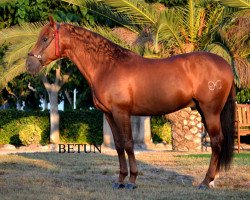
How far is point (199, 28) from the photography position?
63.8ft

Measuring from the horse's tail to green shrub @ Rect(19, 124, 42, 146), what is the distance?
54.5 feet

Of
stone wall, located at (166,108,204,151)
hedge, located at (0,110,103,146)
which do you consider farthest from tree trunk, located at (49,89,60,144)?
stone wall, located at (166,108,204,151)

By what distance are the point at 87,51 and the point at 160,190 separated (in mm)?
2243

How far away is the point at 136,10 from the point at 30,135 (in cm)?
902

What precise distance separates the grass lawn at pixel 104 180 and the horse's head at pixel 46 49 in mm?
1739

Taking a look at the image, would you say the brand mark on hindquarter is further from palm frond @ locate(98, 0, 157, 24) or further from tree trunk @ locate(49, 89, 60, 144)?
tree trunk @ locate(49, 89, 60, 144)

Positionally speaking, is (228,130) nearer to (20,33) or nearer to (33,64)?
(33,64)

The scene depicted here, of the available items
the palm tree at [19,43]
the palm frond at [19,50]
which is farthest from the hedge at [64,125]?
the palm frond at [19,50]

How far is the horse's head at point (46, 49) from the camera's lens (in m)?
9.34

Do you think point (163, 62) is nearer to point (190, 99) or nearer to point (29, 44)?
point (190, 99)

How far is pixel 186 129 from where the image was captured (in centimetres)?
1986

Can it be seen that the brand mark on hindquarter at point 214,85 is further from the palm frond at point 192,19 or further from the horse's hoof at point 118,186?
the palm frond at point 192,19

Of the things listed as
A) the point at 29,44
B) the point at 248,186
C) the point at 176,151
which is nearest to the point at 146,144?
the point at 176,151

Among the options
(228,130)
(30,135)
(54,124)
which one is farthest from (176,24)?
(228,130)
